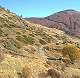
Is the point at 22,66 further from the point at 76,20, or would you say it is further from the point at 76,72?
the point at 76,20

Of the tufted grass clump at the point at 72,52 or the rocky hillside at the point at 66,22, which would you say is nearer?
the tufted grass clump at the point at 72,52

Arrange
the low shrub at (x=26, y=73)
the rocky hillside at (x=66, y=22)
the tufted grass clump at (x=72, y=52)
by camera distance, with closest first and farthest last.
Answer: the low shrub at (x=26, y=73) < the tufted grass clump at (x=72, y=52) < the rocky hillside at (x=66, y=22)

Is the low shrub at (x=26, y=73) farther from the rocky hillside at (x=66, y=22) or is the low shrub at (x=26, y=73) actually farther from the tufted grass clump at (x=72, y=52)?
the rocky hillside at (x=66, y=22)

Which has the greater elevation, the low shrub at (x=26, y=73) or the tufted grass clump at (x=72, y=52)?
the low shrub at (x=26, y=73)

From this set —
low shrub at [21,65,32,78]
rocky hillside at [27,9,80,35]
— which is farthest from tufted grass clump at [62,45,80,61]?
rocky hillside at [27,9,80,35]

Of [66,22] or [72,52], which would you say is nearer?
[72,52]

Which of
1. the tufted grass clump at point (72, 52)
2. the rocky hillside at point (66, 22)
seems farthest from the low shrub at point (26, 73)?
the rocky hillside at point (66, 22)

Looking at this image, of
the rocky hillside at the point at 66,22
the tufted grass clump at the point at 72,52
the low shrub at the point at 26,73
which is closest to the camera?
the low shrub at the point at 26,73

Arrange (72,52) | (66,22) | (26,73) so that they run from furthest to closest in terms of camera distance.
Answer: (66,22)
(72,52)
(26,73)

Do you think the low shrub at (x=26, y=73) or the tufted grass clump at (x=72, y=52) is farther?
the tufted grass clump at (x=72, y=52)

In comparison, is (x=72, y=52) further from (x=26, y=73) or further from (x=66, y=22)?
(x=66, y=22)

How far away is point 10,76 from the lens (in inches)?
587

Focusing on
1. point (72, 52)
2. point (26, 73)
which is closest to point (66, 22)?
point (72, 52)

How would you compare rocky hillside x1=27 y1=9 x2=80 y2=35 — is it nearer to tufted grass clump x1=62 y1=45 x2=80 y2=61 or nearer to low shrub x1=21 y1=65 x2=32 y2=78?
tufted grass clump x1=62 y1=45 x2=80 y2=61
